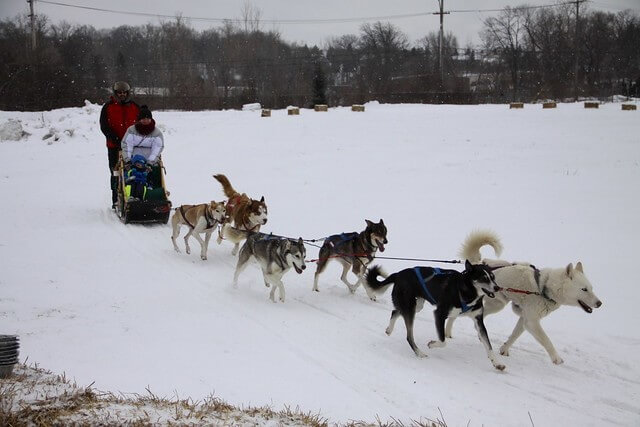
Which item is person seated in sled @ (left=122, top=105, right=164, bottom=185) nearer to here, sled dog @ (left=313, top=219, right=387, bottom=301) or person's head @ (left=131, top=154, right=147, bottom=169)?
person's head @ (left=131, top=154, right=147, bottom=169)

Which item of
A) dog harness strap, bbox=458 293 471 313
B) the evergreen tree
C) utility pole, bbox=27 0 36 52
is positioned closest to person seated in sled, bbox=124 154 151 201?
dog harness strap, bbox=458 293 471 313

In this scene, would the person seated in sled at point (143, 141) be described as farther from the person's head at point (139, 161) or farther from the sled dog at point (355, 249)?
the sled dog at point (355, 249)

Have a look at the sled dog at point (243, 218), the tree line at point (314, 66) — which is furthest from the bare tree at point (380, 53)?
the sled dog at point (243, 218)

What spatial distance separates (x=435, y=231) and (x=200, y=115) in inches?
799

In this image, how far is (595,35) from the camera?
34.8 metres

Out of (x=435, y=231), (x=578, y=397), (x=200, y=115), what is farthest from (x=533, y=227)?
(x=200, y=115)

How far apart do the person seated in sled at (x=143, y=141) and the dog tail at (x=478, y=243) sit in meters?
6.48

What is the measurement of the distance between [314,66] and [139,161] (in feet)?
122

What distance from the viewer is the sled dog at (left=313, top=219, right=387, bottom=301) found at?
23.2 feet

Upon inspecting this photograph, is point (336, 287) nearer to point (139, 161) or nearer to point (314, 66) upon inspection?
point (139, 161)

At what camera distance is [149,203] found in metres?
10.2

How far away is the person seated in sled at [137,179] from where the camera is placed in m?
10.2

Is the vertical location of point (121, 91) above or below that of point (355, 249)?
above

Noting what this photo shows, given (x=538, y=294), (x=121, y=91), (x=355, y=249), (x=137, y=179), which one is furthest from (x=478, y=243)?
(x=121, y=91)
